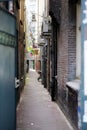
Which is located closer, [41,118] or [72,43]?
[72,43]

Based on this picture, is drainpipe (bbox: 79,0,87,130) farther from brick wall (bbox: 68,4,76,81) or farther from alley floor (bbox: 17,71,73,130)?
brick wall (bbox: 68,4,76,81)

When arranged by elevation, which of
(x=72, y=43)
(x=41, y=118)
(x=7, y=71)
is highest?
(x=72, y=43)

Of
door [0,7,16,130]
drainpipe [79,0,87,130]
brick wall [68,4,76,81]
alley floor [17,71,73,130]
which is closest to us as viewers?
drainpipe [79,0,87,130]

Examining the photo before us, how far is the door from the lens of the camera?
24.6 ft

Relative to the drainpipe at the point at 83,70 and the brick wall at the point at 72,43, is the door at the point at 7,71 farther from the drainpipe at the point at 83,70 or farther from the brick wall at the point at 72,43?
the brick wall at the point at 72,43

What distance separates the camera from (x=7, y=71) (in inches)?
308

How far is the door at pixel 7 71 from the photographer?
24.6 feet

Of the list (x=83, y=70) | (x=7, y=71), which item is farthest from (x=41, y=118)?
(x=83, y=70)

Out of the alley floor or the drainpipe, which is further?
the alley floor

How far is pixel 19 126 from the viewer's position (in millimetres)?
11477

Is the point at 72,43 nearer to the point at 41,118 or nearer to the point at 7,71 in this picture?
the point at 41,118

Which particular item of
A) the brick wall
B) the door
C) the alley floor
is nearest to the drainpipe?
the door

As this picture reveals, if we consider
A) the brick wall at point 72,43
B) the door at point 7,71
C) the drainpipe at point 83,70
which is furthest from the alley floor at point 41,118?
the drainpipe at point 83,70

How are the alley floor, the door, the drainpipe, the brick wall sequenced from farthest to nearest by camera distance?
the brick wall, the alley floor, the door, the drainpipe
